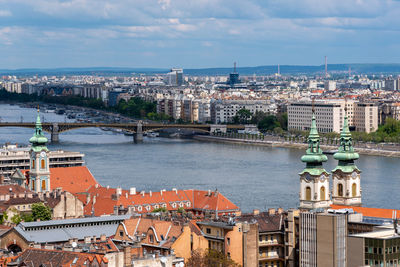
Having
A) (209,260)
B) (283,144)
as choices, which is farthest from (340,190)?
(283,144)

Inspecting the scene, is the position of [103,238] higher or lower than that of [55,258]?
lower

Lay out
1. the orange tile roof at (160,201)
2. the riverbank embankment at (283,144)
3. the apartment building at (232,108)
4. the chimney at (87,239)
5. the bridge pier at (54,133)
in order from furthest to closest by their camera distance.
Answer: the apartment building at (232,108) < the bridge pier at (54,133) < the riverbank embankment at (283,144) < the orange tile roof at (160,201) < the chimney at (87,239)

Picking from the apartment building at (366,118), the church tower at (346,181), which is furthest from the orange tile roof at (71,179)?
the apartment building at (366,118)

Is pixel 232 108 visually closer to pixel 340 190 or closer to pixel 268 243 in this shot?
pixel 340 190

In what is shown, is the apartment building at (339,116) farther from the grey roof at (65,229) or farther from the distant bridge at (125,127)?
the grey roof at (65,229)

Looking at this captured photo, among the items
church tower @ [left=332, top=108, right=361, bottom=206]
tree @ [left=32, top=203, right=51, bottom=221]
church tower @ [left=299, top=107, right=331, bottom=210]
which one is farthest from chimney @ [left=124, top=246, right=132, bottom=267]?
tree @ [left=32, top=203, right=51, bottom=221]
